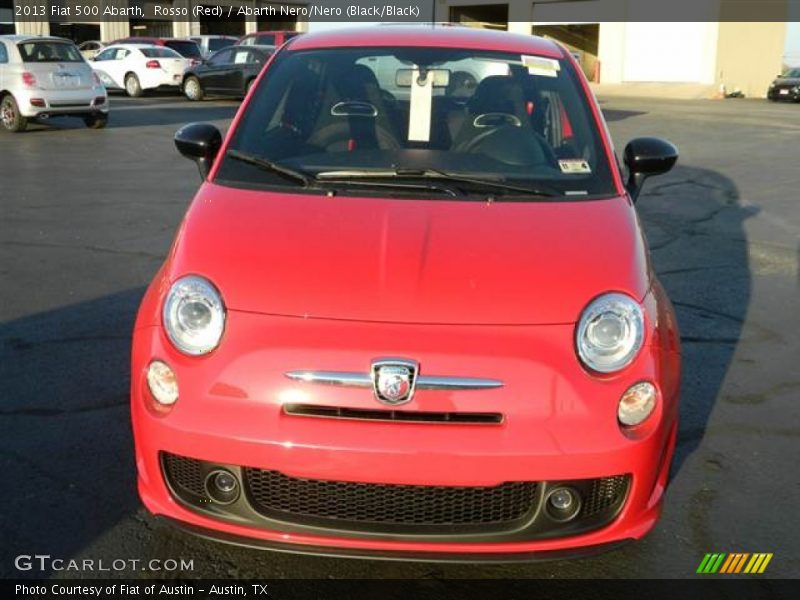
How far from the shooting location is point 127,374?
184 inches

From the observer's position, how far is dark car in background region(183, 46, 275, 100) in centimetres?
2397

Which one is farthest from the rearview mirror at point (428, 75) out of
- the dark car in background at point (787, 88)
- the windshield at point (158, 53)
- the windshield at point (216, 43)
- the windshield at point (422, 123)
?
the dark car in background at point (787, 88)

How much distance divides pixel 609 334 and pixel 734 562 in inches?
40.6

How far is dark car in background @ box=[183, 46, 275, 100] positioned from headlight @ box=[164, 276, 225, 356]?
21.7m

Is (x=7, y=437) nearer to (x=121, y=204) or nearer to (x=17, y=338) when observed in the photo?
(x=17, y=338)

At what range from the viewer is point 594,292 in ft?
9.36

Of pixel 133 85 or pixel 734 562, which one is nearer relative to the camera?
pixel 734 562

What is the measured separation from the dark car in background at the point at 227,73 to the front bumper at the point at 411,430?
2203 cm

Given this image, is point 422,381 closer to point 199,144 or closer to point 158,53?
point 199,144

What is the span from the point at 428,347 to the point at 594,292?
596mm

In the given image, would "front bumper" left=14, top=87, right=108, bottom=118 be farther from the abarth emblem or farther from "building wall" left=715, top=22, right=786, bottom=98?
"building wall" left=715, top=22, right=786, bottom=98

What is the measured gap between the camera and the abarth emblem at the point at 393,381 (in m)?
2.59

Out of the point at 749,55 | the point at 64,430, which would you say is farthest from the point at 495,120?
the point at 749,55

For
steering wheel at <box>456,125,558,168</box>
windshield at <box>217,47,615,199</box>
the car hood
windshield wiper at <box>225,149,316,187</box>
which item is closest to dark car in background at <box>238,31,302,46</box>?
windshield at <box>217,47,615,199</box>
